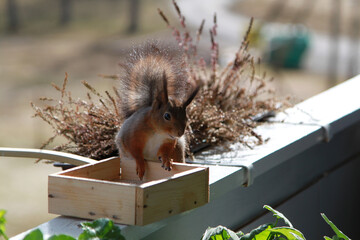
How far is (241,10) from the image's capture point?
28.1 metres

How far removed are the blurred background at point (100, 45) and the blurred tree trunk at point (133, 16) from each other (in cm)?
5

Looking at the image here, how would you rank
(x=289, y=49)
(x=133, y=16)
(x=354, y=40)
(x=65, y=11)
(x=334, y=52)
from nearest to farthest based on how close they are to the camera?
(x=289, y=49)
(x=334, y=52)
(x=354, y=40)
(x=133, y=16)
(x=65, y=11)

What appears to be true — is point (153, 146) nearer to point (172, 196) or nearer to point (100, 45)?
point (172, 196)

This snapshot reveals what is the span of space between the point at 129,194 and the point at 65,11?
3163cm

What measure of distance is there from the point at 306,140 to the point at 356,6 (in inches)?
1014

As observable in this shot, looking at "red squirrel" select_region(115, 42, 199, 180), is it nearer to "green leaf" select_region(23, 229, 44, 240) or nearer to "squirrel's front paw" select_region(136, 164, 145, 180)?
"squirrel's front paw" select_region(136, 164, 145, 180)

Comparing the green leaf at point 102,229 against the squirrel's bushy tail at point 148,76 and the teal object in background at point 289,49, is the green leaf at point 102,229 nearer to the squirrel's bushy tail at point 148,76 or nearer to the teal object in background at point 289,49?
the squirrel's bushy tail at point 148,76

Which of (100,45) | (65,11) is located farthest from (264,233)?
(65,11)

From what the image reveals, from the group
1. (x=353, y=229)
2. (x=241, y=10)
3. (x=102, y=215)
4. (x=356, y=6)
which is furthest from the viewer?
(x=241, y=10)

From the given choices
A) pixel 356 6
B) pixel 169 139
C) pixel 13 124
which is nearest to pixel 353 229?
pixel 169 139

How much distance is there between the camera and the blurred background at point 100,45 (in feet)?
43.3

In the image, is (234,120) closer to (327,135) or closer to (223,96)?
(223,96)

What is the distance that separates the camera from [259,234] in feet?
3.89

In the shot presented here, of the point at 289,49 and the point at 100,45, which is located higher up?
the point at 289,49
